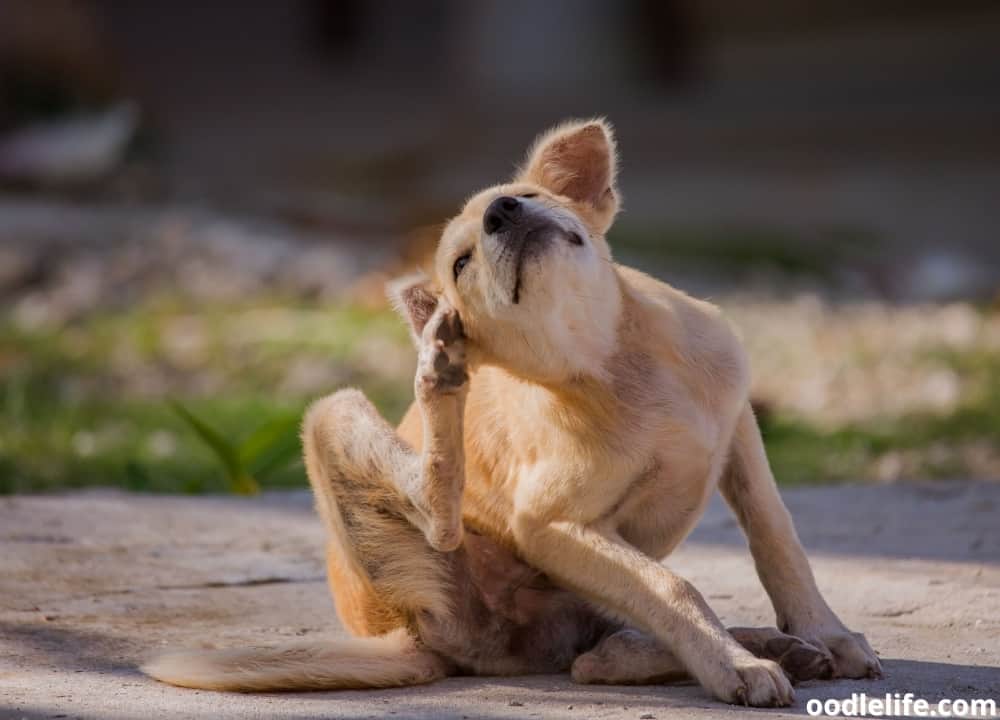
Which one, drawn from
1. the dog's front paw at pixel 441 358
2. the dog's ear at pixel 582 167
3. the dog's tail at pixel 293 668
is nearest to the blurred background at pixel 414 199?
the dog's ear at pixel 582 167

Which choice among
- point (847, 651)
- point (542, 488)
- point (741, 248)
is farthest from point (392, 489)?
point (741, 248)

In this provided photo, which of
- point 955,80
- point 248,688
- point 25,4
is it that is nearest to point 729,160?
point 955,80

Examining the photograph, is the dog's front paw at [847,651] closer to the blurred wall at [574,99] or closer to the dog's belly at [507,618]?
the dog's belly at [507,618]

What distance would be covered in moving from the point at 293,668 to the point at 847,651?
4.14 ft

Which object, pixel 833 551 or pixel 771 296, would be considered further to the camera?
pixel 771 296

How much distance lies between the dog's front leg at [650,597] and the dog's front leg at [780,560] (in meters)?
0.33

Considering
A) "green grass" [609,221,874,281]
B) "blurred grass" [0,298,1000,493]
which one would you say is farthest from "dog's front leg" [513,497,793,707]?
"green grass" [609,221,874,281]

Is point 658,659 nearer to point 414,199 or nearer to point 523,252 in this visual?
point 523,252

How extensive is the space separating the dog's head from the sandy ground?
776 mm

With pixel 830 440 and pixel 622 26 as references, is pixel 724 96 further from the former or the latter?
pixel 830 440

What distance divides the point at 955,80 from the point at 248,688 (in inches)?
557

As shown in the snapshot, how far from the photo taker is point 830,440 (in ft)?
23.1

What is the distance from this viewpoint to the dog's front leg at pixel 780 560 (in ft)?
12.1

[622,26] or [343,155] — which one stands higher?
[622,26]
